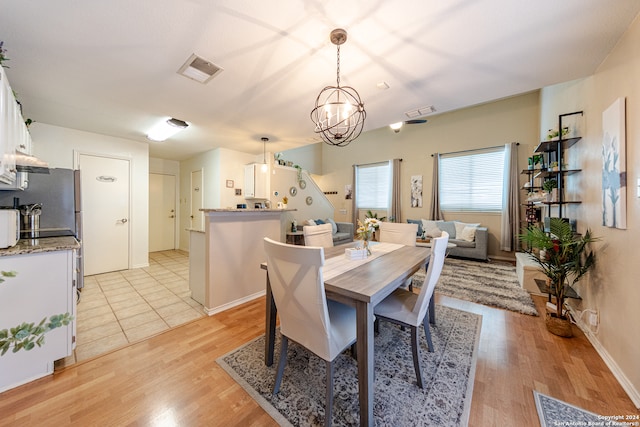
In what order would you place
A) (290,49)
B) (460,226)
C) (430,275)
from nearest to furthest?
(430,275)
(290,49)
(460,226)

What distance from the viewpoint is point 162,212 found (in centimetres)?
589

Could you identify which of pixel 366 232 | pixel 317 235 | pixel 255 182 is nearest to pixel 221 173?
pixel 255 182

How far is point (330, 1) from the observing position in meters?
1.36

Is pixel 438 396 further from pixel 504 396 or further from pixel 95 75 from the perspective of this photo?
pixel 95 75

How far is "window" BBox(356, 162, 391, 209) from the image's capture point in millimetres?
6621

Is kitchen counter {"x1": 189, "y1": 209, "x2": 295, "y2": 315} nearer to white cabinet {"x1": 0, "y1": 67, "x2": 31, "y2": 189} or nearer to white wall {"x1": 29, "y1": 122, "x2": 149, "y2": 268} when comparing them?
white cabinet {"x1": 0, "y1": 67, "x2": 31, "y2": 189}

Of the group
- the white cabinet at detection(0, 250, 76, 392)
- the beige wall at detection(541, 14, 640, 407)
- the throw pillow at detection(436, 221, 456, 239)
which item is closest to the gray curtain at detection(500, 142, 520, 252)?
the throw pillow at detection(436, 221, 456, 239)

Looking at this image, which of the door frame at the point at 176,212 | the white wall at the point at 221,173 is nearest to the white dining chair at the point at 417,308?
the white wall at the point at 221,173

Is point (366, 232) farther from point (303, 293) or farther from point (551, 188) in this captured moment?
point (551, 188)

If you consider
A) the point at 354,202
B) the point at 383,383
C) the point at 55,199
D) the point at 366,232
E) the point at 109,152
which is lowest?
the point at 383,383

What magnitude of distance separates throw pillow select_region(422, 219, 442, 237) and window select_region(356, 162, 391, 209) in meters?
1.26

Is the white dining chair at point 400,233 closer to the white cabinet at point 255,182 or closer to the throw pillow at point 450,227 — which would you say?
the white cabinet at point 255,182

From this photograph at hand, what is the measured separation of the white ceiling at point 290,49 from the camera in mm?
1400

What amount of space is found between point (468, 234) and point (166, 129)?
5.89 meters
